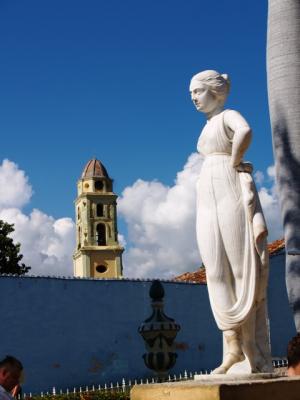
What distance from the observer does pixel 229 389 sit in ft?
11.0

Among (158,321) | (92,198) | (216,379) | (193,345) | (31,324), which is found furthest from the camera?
(92,198)

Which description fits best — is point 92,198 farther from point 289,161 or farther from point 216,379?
point 216,379

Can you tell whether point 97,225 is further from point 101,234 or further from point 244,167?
point 244,167

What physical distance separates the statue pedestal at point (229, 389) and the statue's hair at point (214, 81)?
1818 millimetres

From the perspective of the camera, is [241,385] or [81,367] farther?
[81,367]

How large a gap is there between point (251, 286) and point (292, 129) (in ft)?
11.7

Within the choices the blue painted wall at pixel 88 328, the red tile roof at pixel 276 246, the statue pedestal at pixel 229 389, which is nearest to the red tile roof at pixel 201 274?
the red tile roof at pixel 276 246

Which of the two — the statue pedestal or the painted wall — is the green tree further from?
the statue pedestal

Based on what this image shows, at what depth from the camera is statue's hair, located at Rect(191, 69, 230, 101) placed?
4445 millimetres

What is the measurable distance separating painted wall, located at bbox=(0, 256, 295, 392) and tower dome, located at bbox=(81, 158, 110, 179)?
3062 cm

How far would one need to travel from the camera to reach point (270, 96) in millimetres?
7453

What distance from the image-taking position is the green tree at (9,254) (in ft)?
110

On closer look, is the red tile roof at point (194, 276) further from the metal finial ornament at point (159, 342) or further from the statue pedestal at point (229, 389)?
the statue pedestal at point (229, 389)

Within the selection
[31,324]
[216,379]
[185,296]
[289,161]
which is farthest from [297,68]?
[185,296]
